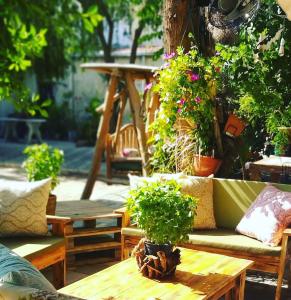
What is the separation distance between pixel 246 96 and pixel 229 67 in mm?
338

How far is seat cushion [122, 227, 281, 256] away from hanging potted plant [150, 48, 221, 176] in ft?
2.80

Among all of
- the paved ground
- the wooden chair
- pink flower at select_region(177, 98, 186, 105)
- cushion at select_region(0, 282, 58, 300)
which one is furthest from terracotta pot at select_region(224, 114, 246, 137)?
cushion at select_region(0, 282, 58, 300)

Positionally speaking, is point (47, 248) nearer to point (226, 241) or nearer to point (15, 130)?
point (226, 241)

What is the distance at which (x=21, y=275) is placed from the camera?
195cm

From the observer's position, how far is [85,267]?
454cm

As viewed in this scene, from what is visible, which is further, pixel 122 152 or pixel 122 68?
pixel 122 152

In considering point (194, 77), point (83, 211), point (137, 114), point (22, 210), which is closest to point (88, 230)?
point (83, 211)

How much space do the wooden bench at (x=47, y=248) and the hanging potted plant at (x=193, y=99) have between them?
1.43 meters

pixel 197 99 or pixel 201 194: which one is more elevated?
pixel 197 99

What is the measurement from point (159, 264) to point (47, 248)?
1.01 meters

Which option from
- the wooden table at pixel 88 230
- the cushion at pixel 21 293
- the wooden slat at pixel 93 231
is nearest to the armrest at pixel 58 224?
the wooden table at pixel 88 230

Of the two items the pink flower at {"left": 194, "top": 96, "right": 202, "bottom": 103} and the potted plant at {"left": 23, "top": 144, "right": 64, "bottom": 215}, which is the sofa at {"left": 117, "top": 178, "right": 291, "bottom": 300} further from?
the potted plant at {"left": 23, "top": 144, "right": 64, "bottom": 215}

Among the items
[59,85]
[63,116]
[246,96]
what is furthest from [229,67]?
[59,85]

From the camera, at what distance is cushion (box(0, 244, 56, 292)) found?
190 cm
